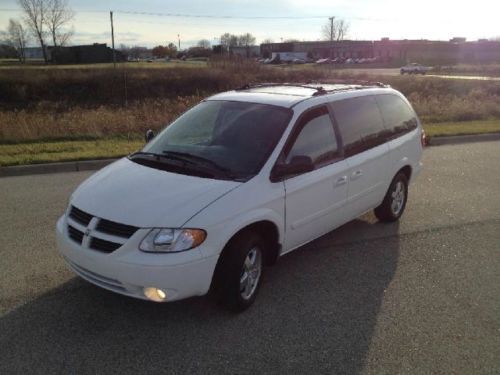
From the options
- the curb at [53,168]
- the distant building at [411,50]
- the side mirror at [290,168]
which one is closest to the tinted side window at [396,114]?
the side mirror at [290,168]

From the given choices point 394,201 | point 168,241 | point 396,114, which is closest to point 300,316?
point 168,241

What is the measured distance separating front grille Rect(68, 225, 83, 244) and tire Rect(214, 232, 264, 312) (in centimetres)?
107

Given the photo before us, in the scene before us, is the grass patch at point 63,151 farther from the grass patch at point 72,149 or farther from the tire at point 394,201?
the tire at point 394,201

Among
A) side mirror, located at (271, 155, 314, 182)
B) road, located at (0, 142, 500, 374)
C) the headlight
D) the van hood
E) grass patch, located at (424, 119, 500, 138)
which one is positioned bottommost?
road, located at (0, 142, 500, 374)

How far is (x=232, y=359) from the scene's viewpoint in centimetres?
321

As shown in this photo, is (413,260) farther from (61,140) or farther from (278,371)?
(61,140)

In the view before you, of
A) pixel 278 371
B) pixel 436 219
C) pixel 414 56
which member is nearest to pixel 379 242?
pixel 436 219

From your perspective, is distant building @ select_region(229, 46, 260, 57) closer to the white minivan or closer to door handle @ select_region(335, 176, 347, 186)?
the white minivan

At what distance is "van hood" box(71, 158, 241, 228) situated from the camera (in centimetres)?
337

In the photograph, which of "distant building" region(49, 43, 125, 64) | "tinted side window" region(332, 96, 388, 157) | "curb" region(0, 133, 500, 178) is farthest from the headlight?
"distant building" region(49, 43, 125, 64)

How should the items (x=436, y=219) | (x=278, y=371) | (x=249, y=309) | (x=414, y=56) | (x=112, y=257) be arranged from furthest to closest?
(x=414, y=56) < (x=436, y=219) < (x=249, y=309) < (x=112, y=257) < (x=278, y=371)

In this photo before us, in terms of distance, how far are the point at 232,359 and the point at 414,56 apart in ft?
320

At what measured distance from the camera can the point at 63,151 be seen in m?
10.2

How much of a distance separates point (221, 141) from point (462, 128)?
1187 centimetres
